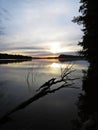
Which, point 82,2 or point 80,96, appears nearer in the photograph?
point 80,96

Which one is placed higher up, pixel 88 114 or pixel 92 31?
pixel 92 31

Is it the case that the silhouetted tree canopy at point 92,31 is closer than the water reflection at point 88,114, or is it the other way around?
the water reflection at point 88,114

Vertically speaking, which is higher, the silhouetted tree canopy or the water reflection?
the silhouetted tree canopy

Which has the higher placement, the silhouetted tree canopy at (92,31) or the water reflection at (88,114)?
the silhouetted tree canopy at (92,31)

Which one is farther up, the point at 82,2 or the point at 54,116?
the point at 82,2

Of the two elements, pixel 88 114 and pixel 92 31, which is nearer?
pixel 88 114

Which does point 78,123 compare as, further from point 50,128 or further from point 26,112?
point 26,112

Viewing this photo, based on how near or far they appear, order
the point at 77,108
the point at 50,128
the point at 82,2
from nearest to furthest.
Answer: the point at 50,128 → the point at 77,108 → the point at 82,2

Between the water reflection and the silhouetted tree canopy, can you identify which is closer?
the water reflection

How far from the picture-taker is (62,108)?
1391cm

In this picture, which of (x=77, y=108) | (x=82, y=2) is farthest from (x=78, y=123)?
(x=82, y=2)

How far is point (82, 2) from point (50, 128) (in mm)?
19164

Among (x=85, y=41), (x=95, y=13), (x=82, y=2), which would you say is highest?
(x=82, y=2)

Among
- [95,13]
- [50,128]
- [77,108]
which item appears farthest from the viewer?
[95,13]
